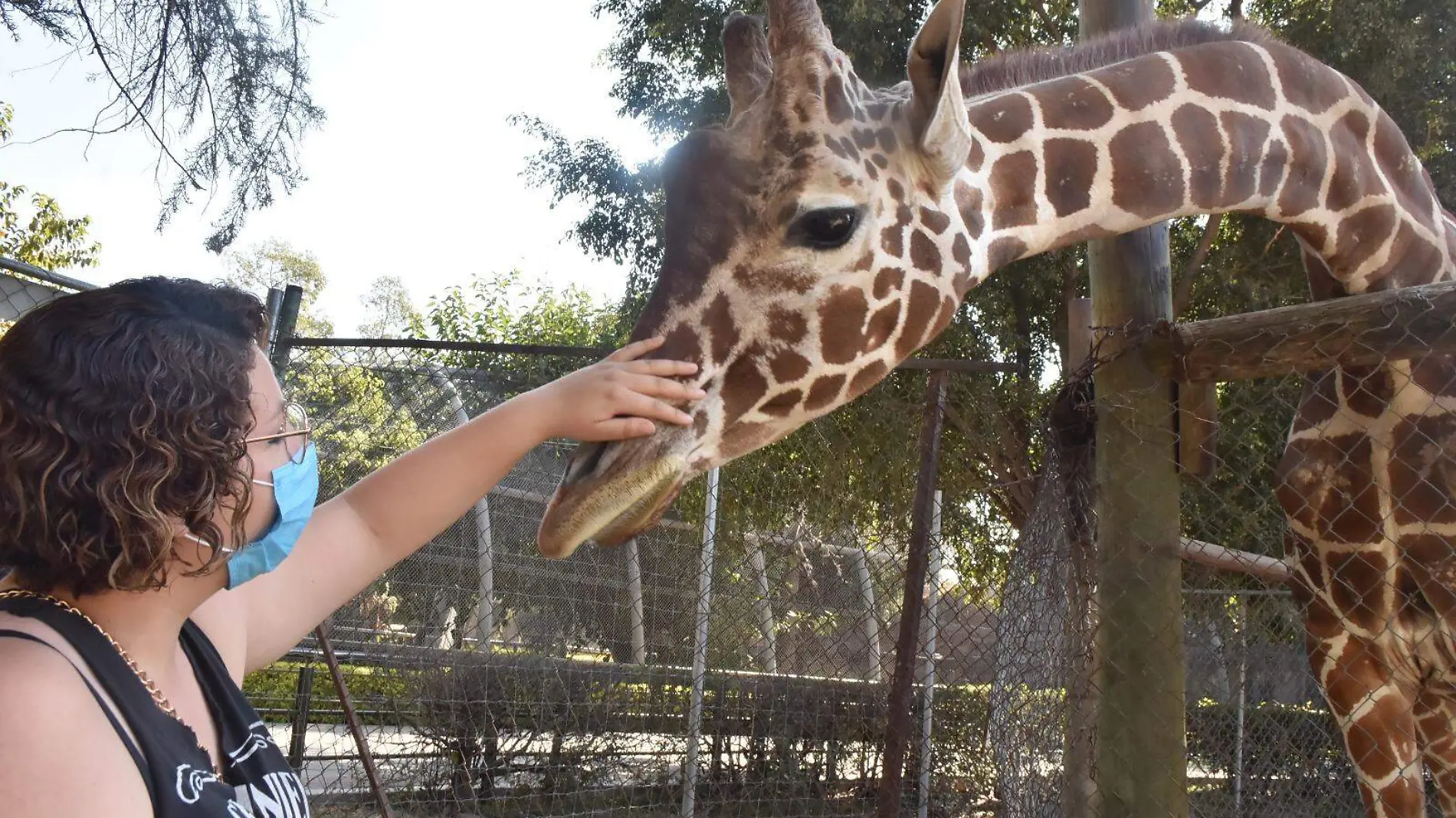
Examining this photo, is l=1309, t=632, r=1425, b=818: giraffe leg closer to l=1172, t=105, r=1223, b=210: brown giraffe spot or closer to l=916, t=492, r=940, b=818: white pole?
l=1172, t=105, r=1223, b=210: brown giraffe spot

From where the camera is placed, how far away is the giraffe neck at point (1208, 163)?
2.25 m

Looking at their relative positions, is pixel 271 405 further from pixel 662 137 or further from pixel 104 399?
pixel 662 137

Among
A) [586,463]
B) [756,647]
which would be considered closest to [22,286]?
[586,463]

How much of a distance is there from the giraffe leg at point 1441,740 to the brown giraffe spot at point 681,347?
218cm

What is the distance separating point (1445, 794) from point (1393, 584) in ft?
1.80

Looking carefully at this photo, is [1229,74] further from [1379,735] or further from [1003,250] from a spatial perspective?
[1379,735]

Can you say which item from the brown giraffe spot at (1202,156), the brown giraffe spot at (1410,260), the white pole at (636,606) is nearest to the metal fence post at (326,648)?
the white pole at (636,606)

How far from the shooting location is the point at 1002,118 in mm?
2270

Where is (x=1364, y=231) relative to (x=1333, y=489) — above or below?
above

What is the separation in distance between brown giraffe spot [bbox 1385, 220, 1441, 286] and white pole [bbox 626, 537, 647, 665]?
3.52 metres

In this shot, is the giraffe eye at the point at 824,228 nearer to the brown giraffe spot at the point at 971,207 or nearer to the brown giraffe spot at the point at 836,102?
the brown giraffe spot at the point at 836,102

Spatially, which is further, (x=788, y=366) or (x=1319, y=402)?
(x=1319, y=402)

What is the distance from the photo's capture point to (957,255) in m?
2.11

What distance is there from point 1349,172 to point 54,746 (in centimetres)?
294
